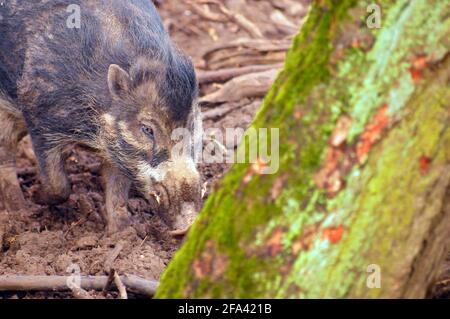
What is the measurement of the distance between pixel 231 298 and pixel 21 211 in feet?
10.0

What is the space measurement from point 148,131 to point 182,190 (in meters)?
0.46

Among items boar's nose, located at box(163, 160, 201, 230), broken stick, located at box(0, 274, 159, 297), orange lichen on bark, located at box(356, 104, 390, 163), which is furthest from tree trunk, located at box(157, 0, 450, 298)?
boar's nose, located at box(163, 160, 201, 230)

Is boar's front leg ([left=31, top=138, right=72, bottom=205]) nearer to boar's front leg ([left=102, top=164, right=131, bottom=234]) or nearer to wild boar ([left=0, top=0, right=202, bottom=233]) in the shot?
wild boar ([left=0, top=0, right=202, bottom=233])

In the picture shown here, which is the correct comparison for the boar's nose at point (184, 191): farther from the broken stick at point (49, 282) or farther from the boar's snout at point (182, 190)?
the broken stick at point (49, 282)

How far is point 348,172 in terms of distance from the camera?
2852 mm

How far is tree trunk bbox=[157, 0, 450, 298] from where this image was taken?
2.86 meters

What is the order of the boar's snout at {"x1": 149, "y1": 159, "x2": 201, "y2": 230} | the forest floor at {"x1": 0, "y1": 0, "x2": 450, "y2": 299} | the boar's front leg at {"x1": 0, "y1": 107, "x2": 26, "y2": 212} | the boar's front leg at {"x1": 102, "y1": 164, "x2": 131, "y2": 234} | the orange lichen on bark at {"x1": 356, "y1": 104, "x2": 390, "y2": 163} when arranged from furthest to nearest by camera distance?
the boar's front leg at {"x1": 0, "y1": 107, "x2": 26, "y2": 212}
the boar's front leg at {"x1": 102, "y1": 164, "x2": 131, "y2": 234}
the boar's snout at {"x1": 149, "y1": 159, "x2": 201, "y2": 230}
the forest floor at {"x1": 0, "y1": 0, "x2": 450, "y2": 299}
the orange lichen on bark at {"x1": 356, "y1": 104, "x2": 390, "y2": 163}

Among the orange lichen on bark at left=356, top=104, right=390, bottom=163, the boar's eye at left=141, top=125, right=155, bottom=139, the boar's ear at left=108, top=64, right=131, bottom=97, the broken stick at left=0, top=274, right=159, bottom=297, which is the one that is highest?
the orange lichen on bark at left=356, top=104, right=390, bottom=163

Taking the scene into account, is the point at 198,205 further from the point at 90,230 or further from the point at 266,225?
the point at 266,225

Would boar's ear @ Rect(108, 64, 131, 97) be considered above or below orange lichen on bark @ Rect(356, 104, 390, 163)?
below

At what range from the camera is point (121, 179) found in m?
5.66

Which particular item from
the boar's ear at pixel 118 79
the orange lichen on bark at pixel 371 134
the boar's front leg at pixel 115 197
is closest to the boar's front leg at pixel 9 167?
the boar's front leg at pixel 115 197

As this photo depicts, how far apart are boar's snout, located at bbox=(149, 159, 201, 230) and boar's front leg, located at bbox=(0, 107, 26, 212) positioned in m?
1.26

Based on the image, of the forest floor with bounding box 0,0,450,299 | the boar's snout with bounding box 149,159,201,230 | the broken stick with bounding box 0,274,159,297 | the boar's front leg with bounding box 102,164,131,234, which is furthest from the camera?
the boar's front leg with bounding box 102,164,131,234
